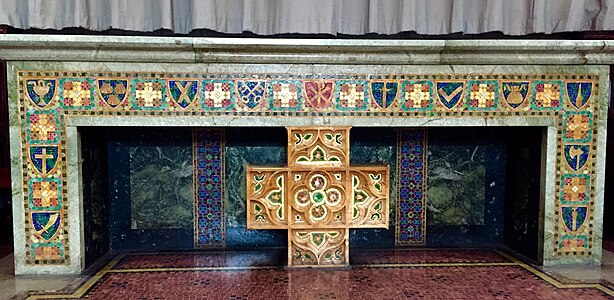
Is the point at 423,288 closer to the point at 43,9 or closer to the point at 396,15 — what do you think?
the point at 396,15

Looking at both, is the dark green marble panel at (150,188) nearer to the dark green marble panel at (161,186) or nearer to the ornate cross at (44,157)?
the dark green marble panel at (161,186)

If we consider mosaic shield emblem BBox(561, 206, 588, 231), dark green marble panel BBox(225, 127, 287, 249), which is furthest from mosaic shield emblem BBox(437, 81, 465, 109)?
dark green marble panel BBox(225, 127, 287, 249)

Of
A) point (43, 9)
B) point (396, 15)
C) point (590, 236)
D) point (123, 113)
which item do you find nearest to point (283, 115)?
point (123, 113)

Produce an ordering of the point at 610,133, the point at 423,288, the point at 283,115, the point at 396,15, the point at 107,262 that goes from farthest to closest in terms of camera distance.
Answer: the point at 610,133
the point at 396,15
the point at 107,262
the point at 283,115
the point at 423,288

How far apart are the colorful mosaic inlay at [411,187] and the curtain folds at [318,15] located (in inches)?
30.1

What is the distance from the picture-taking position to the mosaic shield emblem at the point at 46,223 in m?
2.86

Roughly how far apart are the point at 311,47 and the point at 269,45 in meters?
0.23

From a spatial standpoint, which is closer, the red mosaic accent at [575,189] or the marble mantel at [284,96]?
the marble mantel at [284,96]

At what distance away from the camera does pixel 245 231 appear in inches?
138

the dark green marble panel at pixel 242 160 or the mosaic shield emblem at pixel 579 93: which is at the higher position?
the mosaic shield emblem at pixel 579 93

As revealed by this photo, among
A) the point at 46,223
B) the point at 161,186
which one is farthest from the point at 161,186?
the point at 46,223

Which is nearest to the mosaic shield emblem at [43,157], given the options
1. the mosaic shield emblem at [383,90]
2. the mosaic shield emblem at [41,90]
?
the mosaic shield emblem at [41,90]

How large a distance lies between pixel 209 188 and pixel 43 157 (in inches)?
41.8

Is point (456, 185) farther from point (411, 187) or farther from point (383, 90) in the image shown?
point (383, 90)
